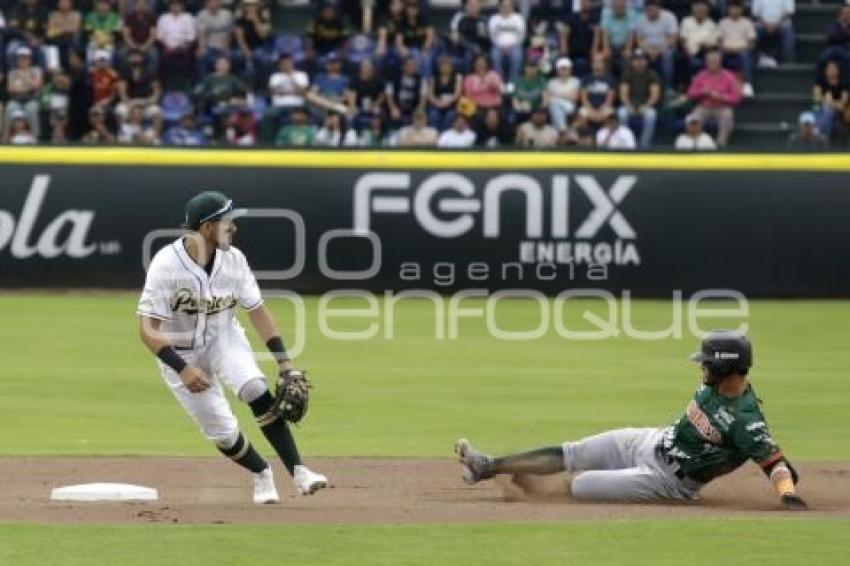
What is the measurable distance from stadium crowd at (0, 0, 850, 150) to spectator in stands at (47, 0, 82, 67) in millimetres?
22

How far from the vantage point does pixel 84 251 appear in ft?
75.7

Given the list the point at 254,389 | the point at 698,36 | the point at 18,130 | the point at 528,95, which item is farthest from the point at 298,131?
the point at 254,389

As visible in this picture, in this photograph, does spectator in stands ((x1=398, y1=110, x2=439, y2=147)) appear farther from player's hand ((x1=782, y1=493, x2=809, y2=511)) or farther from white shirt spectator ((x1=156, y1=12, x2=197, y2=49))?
player's hand ((x1=782, y1=493, x2=809, y2=511))

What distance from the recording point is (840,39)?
2647 centimetres

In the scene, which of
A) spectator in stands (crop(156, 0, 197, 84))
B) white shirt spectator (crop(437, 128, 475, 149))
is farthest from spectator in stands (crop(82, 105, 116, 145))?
white shirt spectator (crop(437, 128, 475, 149))

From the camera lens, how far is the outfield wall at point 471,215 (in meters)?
22.9

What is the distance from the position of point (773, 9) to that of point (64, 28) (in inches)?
365

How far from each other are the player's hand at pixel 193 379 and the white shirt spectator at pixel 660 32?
644 inches

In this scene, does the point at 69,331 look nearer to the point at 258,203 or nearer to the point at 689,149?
the point at 258,203

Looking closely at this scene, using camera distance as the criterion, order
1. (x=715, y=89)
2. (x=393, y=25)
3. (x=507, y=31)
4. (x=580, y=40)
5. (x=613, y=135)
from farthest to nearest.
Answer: (x=393, y=25) < (x=580, y=40) < (x=507, y=31) < (x=715, y=89) < (x=613, y=135)

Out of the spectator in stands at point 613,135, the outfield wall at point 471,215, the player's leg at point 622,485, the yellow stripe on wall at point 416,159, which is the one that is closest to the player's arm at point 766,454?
the player's leg at point 622,485

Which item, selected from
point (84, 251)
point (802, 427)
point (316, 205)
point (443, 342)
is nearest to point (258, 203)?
point (316, 205)

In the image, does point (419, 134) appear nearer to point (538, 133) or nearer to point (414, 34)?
point (538, 133)

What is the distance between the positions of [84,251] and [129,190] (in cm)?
87
